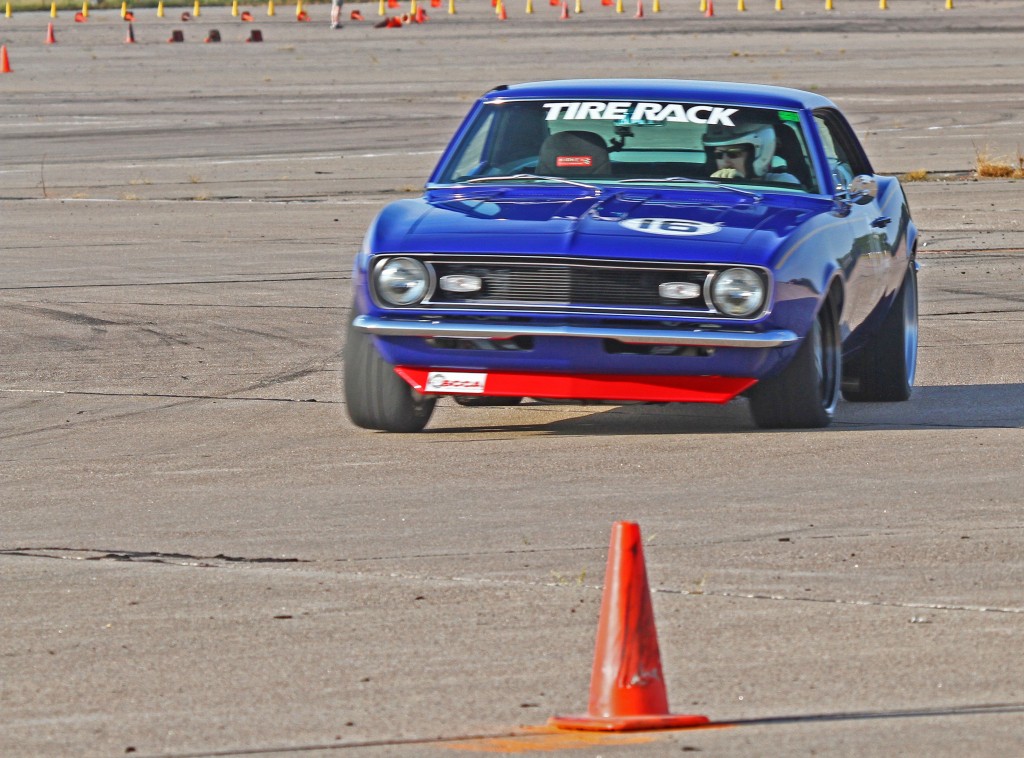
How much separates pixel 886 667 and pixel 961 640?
1.20 ft

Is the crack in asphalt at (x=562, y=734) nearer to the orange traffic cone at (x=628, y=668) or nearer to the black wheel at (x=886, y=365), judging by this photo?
the orange traffic cone at (x=628, y=668)

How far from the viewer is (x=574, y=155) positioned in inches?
379

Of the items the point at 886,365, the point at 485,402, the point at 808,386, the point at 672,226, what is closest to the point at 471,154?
the point at 485,402

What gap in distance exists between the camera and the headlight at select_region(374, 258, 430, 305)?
8.56m

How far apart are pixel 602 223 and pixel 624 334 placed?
22.9 inches

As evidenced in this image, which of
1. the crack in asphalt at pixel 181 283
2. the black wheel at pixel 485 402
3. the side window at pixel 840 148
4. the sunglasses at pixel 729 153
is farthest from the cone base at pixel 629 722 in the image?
the crack in asphalt at pixel 181 283

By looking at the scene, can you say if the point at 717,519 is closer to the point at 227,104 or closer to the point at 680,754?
the point at 680,754

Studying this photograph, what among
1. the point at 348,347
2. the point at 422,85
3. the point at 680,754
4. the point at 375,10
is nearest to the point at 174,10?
the point at 375,10

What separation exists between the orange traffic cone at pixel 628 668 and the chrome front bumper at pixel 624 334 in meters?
3.47

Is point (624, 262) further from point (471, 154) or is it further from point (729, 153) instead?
point (471, 154)

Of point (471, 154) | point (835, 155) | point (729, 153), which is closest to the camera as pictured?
point (729, 153)

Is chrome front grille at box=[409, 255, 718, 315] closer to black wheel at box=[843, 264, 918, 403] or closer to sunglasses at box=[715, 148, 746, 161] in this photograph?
sunglasses at box=[715, 148, 746, 161]

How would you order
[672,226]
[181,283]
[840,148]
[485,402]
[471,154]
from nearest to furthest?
[672,226] < [471,154] < [485,402] < [840,148] < [181,283]

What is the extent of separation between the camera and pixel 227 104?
116 feet
